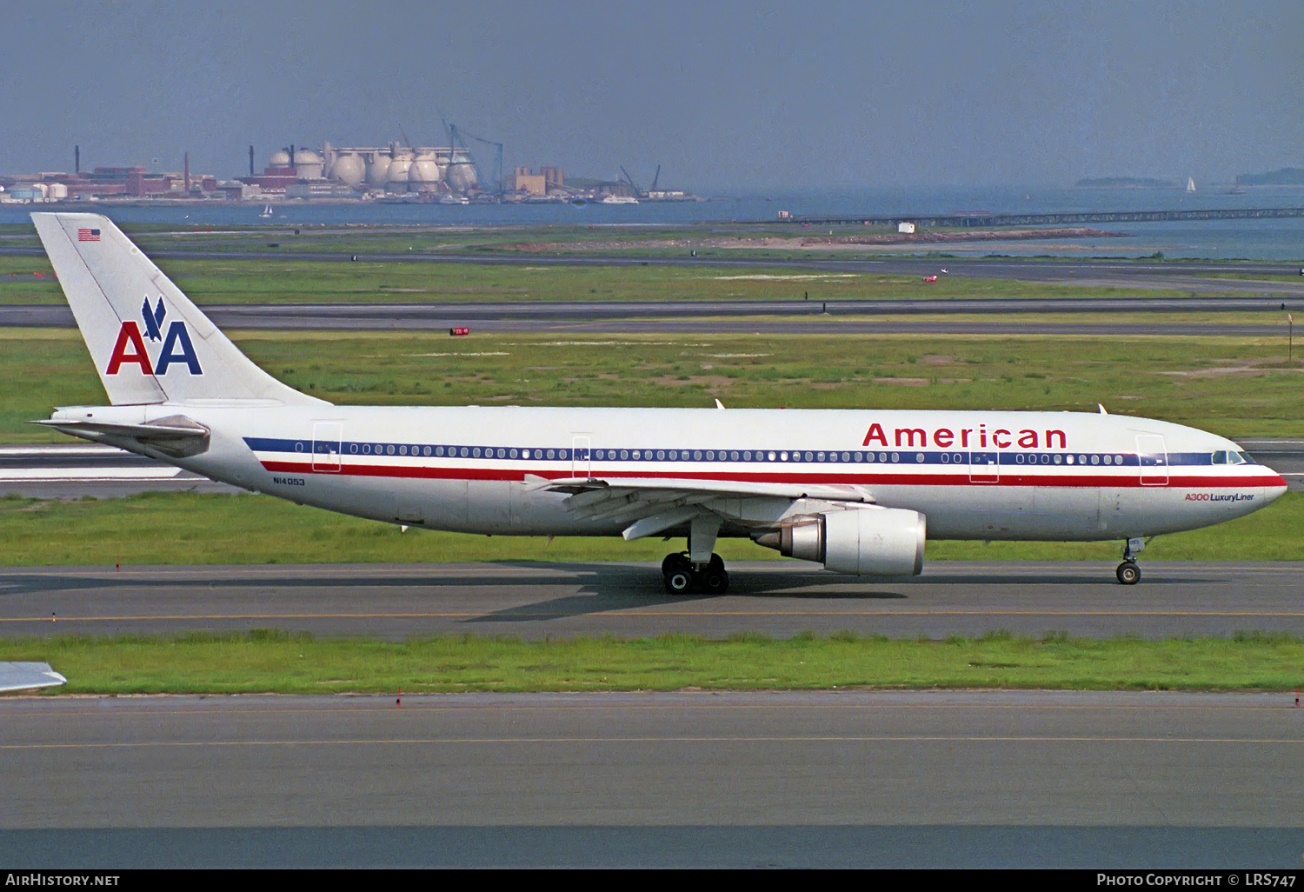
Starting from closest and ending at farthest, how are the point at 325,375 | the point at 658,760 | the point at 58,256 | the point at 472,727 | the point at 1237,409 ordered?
the point at 658,760
the point at 472,727
the point at 58,256
the point at 1237,409
the point at 325,375

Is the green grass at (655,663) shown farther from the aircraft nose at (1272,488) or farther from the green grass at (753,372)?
the green grass at (753,372)

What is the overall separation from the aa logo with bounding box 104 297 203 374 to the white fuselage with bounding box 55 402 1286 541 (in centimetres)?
100

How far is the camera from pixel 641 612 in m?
33.2

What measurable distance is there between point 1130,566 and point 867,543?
743cm

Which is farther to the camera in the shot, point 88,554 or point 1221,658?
point 88,554

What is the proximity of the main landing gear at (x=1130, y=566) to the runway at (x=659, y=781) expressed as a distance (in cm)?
1103

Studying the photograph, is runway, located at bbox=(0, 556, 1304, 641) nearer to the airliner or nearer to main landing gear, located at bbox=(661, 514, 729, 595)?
main landing gear, located at bbox=(661, 514, 729, 595)

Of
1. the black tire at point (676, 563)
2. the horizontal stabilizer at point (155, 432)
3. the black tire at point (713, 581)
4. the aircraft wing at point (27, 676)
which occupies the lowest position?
the aircraft wing at point (27, 676)

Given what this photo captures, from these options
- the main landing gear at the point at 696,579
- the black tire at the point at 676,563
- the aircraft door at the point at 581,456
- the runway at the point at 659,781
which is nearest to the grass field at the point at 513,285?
the aircraft door at the point at 581,456

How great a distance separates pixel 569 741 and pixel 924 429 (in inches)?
652

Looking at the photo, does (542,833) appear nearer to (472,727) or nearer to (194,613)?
(472,727)

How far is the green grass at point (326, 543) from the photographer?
39.8 metres

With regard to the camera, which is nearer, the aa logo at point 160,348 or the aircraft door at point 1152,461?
the aircraft door at point 1152,461
